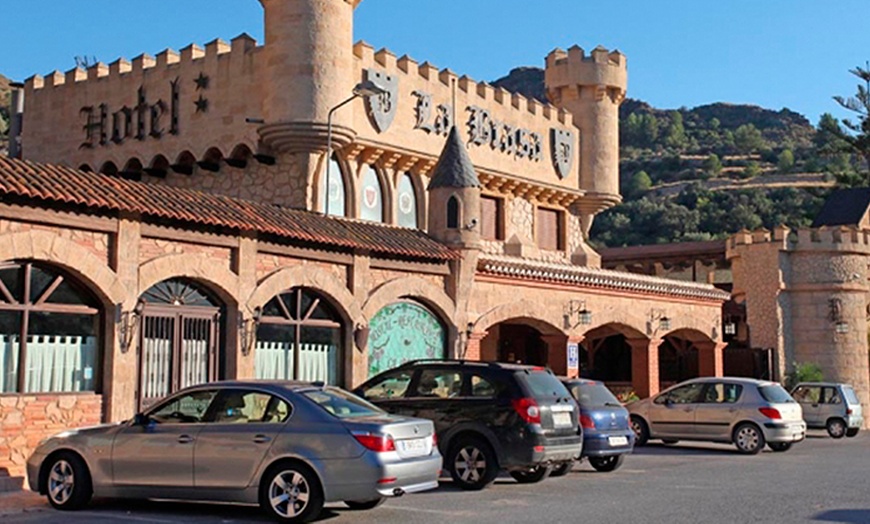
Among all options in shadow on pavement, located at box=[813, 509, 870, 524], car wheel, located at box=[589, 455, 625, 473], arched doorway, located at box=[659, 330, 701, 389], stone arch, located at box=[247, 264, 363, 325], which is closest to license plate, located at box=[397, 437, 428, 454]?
shadow on pavement, located at box=[813, 509, 870, 524]

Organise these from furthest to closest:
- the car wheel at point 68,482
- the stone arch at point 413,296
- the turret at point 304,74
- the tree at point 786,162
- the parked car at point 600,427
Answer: the tree at point 786,162 → the turret at point 304,74 → the stone arch at point 413,296 → the parked car at point 600,427 → the car wheel at point 68,482

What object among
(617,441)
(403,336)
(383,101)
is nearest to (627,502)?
(617,441)

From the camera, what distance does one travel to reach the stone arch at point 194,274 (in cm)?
1610

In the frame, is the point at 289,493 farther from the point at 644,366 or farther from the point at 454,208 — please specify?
the point at 644,366

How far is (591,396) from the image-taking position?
17.6 m

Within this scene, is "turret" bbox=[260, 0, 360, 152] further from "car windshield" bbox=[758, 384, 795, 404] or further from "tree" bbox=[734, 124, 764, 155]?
"tree" bbox=[734, 124, 764, 155]

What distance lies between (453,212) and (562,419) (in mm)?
8518

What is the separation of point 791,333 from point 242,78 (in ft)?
73.0

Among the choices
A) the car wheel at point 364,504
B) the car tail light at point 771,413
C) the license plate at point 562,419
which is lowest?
the car wheel at point 364,504

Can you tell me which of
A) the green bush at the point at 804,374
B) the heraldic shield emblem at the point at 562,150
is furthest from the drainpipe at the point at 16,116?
the green bush at the point at 804,374

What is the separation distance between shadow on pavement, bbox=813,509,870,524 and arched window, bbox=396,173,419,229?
17.0 m

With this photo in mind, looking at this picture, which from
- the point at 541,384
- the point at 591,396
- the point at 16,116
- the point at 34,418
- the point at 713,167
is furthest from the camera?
the point at 713,167

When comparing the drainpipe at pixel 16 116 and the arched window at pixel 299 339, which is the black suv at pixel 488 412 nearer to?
the arched window at pixel 299 339

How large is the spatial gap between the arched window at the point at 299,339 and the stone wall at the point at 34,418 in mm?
3445
